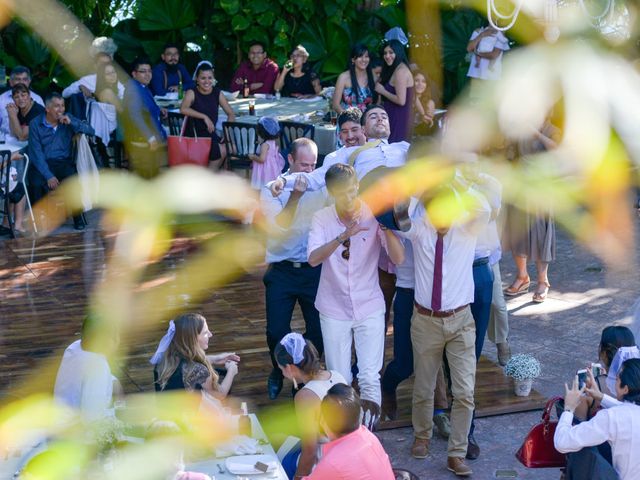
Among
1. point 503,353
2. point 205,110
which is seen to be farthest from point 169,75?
point 503,353

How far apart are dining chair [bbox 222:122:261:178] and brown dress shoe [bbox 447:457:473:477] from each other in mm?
5190

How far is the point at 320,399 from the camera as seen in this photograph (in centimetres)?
400

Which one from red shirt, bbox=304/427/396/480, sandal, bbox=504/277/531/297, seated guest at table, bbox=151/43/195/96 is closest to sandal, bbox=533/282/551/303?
sandal, bbox=504/277/531/297

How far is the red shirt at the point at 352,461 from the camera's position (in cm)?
345

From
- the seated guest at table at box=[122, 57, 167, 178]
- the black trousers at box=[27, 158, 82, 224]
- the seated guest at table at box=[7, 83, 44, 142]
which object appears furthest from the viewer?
the seated guest at table at box=[122, 57, 167, 178]

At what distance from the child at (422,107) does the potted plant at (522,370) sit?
177 inches

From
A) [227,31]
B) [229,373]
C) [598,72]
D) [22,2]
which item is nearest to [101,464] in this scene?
[229,373]

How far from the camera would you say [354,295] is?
4.59 meters

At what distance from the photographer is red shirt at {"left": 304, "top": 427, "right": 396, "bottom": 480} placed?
3.45 metres

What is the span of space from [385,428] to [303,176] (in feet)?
4.15

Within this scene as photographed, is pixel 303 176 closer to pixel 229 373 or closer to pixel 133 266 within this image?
pixel 229 373

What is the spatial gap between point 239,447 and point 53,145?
5.32 metres

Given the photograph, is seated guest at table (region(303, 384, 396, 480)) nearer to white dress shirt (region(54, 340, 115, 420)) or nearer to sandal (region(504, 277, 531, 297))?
white dress shirt (region(54, 340, 115, 420))

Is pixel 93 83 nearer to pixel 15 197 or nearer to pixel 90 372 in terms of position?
pixel 15 197
